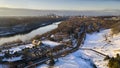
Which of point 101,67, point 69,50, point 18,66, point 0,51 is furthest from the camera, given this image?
point 69,50

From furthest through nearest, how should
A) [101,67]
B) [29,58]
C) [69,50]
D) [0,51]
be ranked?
[69,50]
[0,51]
[29,58]
[101,67]

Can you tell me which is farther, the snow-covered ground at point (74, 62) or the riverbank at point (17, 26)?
the riverbank at point (17, 26)

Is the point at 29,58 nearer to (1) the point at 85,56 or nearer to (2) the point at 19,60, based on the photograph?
(2) the point at 19,60

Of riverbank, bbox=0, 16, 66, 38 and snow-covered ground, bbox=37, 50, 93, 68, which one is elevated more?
snow-covered ground, bbox=37, 50, 93, 68

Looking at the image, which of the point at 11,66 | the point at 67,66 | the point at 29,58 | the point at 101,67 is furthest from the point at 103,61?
the point at 11,66

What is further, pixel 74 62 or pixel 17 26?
pixel 17 26

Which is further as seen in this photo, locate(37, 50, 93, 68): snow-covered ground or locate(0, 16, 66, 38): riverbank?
locate(0, 16, 66, 38): riverbank

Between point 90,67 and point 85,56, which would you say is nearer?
point 90,67

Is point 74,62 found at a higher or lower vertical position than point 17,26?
higher

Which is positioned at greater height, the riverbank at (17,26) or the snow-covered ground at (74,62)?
the snow-covered ground at (74,62)
